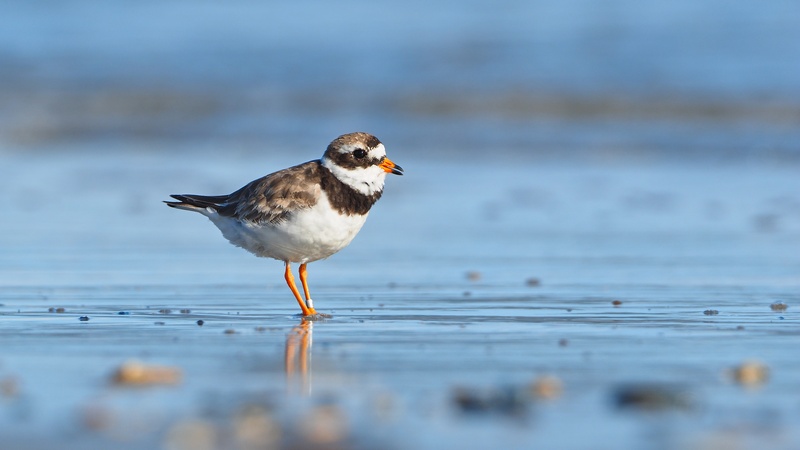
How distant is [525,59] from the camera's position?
17922 mm

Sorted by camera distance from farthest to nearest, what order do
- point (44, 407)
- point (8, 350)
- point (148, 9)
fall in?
point (148, 9)
point (8, 350)
point (44, 407)

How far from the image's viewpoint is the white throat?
18.5 ft

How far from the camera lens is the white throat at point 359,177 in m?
5.64

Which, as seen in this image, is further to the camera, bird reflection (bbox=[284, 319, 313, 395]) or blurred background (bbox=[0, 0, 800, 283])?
blurred background (bbox=[0, 0, 800, 283])

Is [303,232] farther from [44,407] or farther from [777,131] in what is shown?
[777,131]

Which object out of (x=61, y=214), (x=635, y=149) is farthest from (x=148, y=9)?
(x=61, y=214)

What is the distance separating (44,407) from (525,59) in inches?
591

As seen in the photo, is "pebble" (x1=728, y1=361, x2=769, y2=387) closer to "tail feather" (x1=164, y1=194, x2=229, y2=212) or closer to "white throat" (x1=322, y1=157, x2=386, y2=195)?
"white throat" (x1=322, y1=157, x2=386, y2=195)

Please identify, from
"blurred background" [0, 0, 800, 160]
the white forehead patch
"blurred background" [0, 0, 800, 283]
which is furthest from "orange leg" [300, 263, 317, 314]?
"blurred background" [0, 0, 800, 160]

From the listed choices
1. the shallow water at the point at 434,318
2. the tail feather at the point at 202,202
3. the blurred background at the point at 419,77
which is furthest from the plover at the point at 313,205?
the blurred background at the point at 419,77

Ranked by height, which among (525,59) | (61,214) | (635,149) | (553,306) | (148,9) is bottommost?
(553,306)

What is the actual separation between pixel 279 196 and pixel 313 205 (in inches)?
7.5

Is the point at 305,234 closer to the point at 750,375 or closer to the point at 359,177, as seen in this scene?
the point at 359,177

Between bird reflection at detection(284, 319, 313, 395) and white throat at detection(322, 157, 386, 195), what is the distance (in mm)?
761
